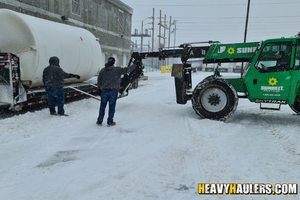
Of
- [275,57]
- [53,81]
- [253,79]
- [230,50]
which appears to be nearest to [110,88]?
[53,81]

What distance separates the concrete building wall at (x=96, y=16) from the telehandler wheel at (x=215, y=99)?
10716 mm

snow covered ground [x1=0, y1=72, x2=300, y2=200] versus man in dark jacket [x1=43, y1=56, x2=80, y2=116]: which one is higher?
man in dark jacket [x1=43, y1=56, x2=80, y2=116]

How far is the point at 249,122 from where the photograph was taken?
6.62 meters

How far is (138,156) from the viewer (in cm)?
396

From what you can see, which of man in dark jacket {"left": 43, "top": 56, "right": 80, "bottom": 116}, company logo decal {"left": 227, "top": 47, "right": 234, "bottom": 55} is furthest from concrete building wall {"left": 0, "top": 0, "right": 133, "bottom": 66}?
company logo decal {"left": 227, "top": 47, "right": 234, "bottom": 55}

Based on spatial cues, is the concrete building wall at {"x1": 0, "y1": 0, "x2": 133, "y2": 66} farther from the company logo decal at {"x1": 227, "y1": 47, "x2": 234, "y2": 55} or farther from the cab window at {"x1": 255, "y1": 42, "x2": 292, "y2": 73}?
the cab window at {"x1": 255, "y1": 42, "x2": 292, "y2": 73}

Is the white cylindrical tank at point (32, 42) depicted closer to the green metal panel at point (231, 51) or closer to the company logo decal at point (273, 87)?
the green metal panel at point (231, 51)

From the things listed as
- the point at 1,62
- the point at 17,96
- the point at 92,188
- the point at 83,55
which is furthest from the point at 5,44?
the point at 92,188

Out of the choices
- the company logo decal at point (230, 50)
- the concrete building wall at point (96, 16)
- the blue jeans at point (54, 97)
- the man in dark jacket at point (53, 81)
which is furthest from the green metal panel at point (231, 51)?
the concrete building wall at point (96, 16)

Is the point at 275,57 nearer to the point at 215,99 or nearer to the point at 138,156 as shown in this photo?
the point at 215,99

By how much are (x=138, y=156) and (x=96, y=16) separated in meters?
18.9

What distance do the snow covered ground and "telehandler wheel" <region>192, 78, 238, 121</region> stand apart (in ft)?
1.14

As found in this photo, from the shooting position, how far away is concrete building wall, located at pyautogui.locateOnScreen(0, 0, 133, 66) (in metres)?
13.2

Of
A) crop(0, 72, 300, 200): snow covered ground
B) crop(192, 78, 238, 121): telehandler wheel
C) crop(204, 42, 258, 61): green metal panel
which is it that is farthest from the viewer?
crop(204, 42, 258, 61): green metal panel
